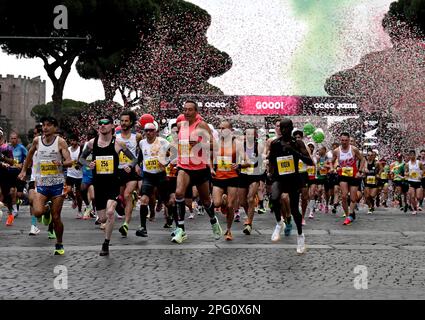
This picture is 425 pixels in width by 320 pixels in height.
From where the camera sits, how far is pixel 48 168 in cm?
1016

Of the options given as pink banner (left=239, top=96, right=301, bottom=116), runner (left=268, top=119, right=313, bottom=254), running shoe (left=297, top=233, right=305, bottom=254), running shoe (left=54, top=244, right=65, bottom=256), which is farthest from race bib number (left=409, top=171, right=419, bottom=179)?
pink banner (left=239, top=96, right=301, bottom=116)

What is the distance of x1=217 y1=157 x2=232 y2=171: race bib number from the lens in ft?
39.3

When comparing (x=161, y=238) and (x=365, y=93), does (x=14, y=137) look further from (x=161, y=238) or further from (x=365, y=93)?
(x=365, y=93)

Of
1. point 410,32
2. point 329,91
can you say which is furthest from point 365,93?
point 329,91

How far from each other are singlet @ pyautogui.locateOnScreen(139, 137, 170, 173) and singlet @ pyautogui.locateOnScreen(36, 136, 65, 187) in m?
2.45

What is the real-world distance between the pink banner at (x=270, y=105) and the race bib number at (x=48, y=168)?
43083 mm

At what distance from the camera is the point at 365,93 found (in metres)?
54.4

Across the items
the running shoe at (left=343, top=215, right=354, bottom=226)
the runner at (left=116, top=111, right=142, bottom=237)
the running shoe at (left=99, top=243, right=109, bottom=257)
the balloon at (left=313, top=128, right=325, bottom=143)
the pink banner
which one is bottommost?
the running shoe at (left=99, top=243, right=109, bottom=257)

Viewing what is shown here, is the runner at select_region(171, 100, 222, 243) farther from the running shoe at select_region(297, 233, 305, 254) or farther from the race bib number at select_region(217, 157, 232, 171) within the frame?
the running shoe at select_region(297, 233, 305, 254)

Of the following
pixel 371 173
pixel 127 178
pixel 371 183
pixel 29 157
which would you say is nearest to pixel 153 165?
pixel 127 178

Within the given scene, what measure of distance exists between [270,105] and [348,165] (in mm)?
39647

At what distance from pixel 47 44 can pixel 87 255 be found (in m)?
30.9

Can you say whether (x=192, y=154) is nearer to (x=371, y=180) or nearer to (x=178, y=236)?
(x=178, y=236)
